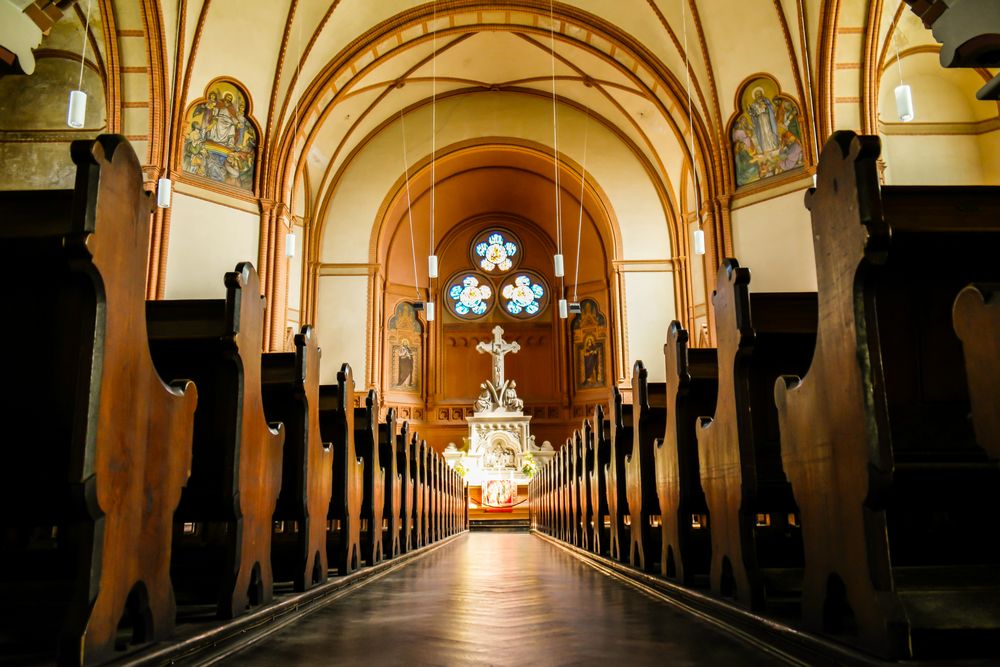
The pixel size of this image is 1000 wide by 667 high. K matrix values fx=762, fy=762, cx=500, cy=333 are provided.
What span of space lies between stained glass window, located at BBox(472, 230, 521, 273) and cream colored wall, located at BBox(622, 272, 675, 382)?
4421mm

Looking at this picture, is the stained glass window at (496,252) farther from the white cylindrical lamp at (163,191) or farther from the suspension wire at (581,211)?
the white cylindrical lamp at (163,191)

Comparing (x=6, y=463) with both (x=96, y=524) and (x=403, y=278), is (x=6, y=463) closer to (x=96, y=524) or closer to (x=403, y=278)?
(x=96, y=524)

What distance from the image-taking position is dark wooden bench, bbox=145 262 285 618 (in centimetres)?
262

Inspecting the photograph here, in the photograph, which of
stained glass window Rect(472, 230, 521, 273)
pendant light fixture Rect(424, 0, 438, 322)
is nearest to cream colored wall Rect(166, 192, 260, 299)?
pendant light fixture Rect(424, 0, 438, 322)

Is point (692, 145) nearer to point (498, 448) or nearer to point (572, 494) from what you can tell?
point (498, 448)

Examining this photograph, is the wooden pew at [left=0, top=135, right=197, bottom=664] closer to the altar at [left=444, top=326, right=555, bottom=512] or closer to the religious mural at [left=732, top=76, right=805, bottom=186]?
the religious mural at [left=732, top=76, right=805, bottom=186]

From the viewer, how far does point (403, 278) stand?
1867 centimetres

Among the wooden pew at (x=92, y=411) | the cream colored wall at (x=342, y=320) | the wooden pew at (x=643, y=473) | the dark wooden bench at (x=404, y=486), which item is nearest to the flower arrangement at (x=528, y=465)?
the cream colored wall at (x=342, y=320)

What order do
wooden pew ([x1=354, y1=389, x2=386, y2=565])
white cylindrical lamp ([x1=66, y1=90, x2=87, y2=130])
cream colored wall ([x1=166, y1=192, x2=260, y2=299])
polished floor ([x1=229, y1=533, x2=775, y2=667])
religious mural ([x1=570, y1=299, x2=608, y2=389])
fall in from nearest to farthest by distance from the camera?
polished floor ([x1=229, y1=533, x2=775, y2=667]) < wooden pew ([x1=354, y1=389, x2=386, y2=565]) < white cylindrical lamp ([x1=66, y1=90, x2=87, y2=130]) < cream colored wall ([x1=166, y1=192, x2=260, y2=299]) < religious mural ([x1=570, y1=299, x2=608, y2=389])

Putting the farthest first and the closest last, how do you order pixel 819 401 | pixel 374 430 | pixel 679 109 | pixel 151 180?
pixel 679 109 < pixel 151 180 < pixel 374 430 < pixel 819 401

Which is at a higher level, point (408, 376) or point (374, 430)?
point (408, 376)

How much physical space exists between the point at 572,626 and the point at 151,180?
10502 mm

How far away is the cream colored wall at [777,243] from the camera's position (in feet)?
37.2

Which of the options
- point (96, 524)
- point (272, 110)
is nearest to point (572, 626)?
point (96, 524)
